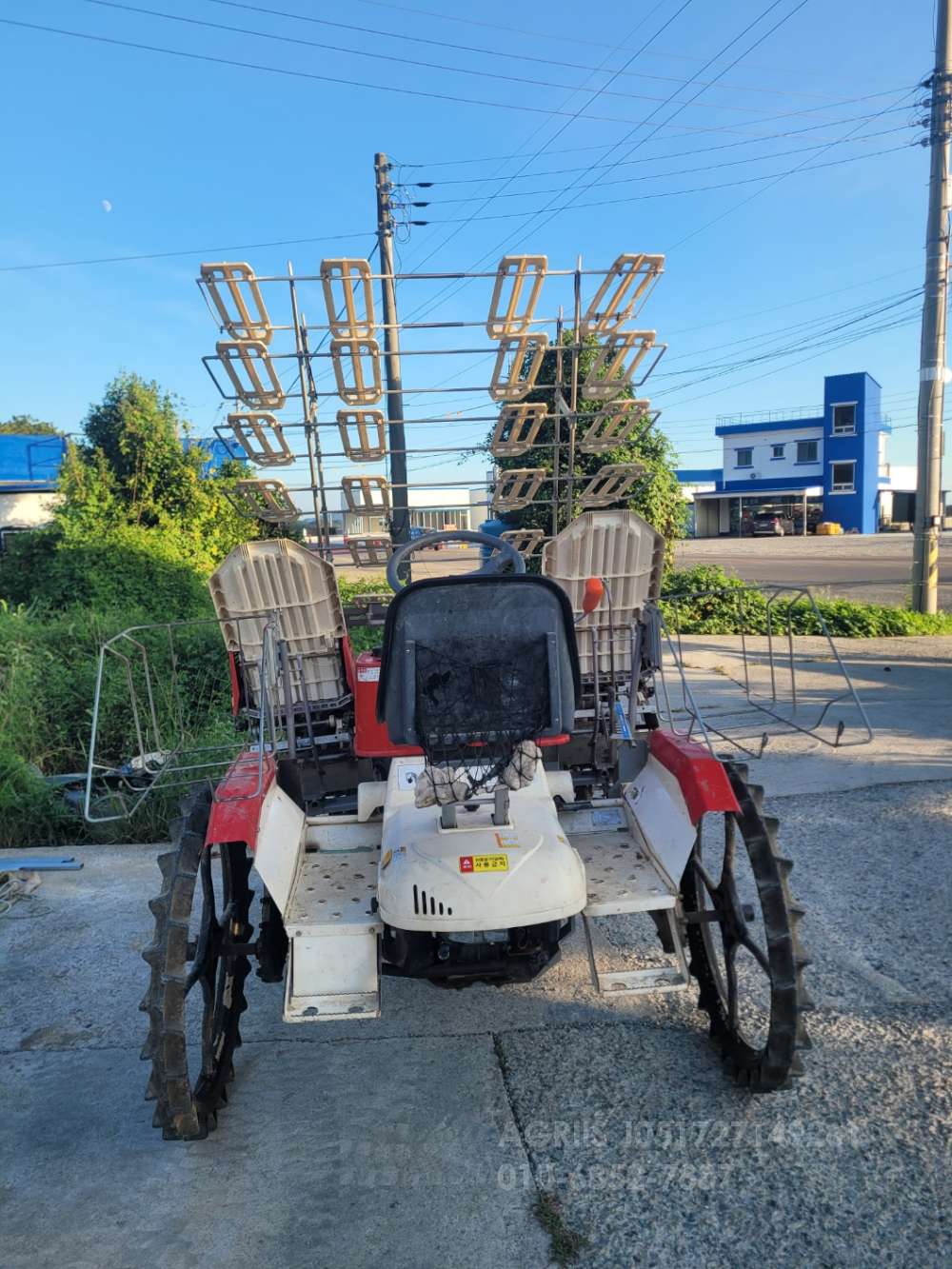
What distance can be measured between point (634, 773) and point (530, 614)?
143cm

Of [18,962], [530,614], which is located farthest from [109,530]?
[530,614]

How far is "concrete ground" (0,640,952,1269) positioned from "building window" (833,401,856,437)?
156ft

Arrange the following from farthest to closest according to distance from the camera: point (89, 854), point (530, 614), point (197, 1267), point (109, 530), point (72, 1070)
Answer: point (109, 530)
point (89, 854)
point (72, 1070)
point (530, 614)
point (197, 1267)

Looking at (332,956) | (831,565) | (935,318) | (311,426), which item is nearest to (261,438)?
(311,426)

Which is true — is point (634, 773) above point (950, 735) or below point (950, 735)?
above

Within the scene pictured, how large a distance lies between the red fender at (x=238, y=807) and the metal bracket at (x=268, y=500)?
7.27ft

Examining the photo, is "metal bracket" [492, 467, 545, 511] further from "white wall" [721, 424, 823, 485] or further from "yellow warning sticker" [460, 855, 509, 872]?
"white wall" [721, 424, 823, 485]

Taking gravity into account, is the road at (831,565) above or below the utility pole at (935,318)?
below

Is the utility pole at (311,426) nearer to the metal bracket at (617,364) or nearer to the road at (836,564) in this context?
the metal bracket at (617,364)

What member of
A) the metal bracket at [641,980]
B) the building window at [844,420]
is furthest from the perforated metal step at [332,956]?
the building window at [844,420]

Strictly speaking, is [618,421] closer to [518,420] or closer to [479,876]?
[518,420]

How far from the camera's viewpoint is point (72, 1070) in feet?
10.0

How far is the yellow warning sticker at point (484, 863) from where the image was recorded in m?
2.43

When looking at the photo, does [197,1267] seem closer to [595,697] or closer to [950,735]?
[595,697]
